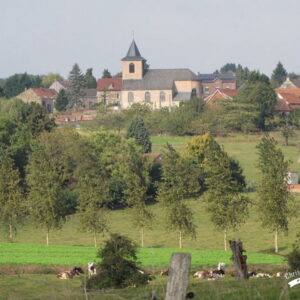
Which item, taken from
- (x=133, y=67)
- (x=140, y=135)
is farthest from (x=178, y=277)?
(x=133, y=67)

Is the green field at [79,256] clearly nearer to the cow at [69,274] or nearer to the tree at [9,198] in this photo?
the cow at [69,274]

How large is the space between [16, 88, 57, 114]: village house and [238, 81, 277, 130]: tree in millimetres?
44362

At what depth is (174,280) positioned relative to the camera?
8.58m

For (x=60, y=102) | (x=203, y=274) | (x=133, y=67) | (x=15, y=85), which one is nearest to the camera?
(x=203, y=274)

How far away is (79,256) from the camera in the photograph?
3312cm

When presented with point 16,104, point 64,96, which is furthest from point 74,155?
point 64,96

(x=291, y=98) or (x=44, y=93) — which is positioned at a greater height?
(x=44, y=93)

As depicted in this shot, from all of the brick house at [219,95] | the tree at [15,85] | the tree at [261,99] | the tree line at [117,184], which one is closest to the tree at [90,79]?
the tree at [15,85]

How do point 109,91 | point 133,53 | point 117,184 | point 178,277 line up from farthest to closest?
point 109,91, point 133,53, point 117,184, point 178,277

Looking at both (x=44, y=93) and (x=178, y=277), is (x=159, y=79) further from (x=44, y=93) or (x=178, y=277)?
(x=178, y=277)

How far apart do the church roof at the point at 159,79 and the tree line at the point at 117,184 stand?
199 feet

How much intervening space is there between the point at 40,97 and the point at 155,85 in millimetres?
19902

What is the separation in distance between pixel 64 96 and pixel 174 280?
414 feet

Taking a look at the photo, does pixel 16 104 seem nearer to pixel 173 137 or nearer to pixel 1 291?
pixel 173 137
